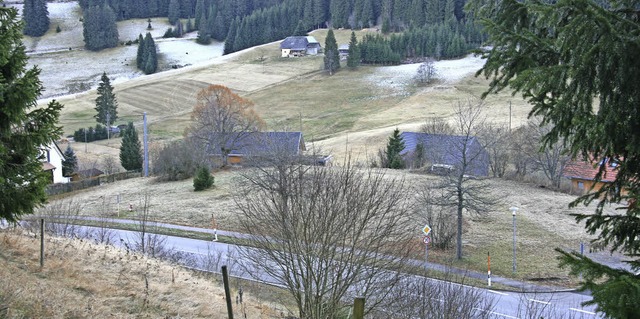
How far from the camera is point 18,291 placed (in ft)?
33.6

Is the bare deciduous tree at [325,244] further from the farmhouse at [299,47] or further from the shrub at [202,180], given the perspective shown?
the farmhouse at [299,47]

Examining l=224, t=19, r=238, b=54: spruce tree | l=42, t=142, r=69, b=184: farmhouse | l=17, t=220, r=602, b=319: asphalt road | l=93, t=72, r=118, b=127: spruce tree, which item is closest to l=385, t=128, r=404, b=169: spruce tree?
l=17, t=220, r=602, b=319: asphalt road

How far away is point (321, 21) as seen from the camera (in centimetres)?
15050

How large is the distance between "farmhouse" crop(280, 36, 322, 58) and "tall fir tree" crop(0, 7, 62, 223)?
11598cm

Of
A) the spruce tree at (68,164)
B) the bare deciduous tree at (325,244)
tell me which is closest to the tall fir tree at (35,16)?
the spruce tree at (68,164)

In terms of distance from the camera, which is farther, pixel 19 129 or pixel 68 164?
pixel 68 164

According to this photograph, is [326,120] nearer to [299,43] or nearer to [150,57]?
[299,43]

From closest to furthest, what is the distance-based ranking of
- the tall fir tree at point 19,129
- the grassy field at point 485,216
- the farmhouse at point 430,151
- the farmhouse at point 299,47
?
the tall fir tree at point 19,129 < the grassy field at point 485,216 < the farmhouse at point 430,151 < the farmhouse at point 299,47

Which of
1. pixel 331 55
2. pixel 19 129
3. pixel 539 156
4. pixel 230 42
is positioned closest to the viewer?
pixel 19 129

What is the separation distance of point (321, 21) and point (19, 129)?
5654 inches

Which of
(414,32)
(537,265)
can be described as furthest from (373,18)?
(537,265)

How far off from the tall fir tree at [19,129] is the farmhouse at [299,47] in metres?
116

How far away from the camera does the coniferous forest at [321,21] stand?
112 m

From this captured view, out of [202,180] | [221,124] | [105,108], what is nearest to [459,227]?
[202,180]
